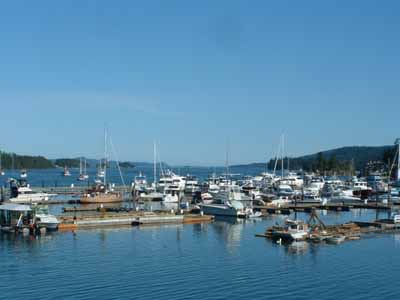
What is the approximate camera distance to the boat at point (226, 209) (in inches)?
2803

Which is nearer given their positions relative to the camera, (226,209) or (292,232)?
(292,232)

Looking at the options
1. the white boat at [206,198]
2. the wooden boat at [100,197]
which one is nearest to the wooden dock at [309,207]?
the white boat at [206,198]

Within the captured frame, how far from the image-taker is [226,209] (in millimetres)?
72312

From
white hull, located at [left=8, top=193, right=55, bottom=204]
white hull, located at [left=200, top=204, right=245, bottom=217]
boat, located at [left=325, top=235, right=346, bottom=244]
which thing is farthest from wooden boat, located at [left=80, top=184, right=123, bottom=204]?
boat, located at [left=325, top=235, right=346, bottom=244]

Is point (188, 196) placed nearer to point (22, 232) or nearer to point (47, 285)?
point (22, 232)

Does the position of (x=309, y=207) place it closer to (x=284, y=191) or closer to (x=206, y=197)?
(x=206, y=197)

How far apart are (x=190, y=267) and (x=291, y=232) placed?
1384cm

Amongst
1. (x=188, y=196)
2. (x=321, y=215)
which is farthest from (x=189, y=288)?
(x=188, y=196)

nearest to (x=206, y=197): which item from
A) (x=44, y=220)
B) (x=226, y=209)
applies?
(x=226, y=209)

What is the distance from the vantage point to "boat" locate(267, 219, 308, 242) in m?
52.0

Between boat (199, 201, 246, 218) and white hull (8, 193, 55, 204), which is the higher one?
white hull (8, 193, 55, 204)

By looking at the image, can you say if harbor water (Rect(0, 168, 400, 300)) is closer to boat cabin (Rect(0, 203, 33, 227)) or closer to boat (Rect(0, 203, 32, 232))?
boat (Rect(0, 203, 32, 232))

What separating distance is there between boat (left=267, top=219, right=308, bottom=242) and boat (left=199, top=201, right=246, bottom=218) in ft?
56.5

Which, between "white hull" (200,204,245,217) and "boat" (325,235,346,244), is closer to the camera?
"boat" (325,235,346,244)
